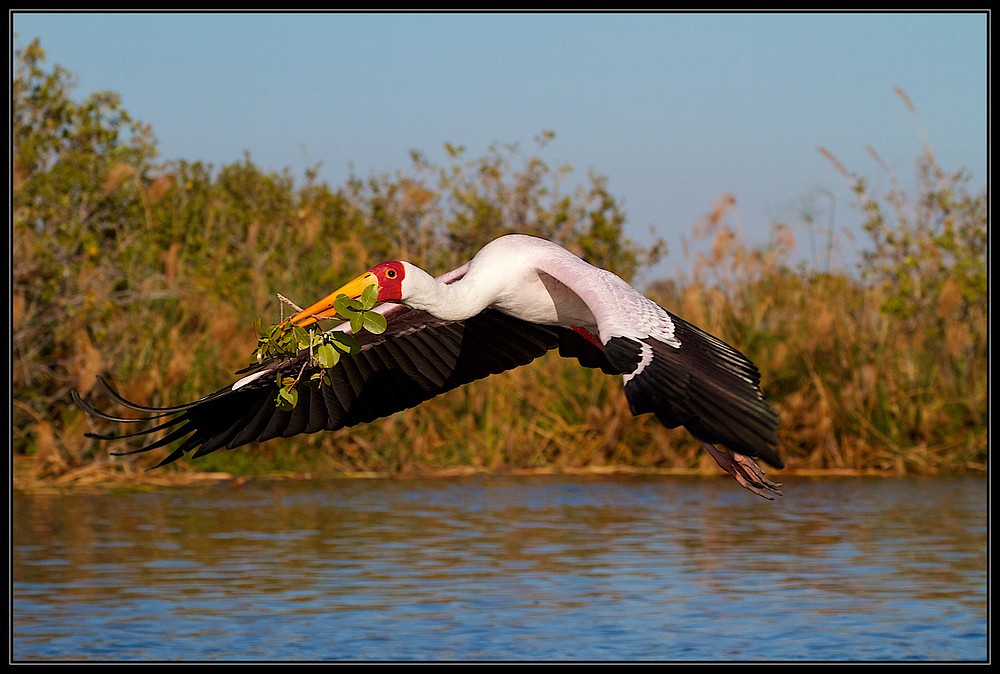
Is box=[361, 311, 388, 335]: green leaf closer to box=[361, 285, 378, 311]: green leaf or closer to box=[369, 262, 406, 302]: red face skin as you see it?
box=[361, 285, 378, 311]: green leaf

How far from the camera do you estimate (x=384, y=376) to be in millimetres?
7738

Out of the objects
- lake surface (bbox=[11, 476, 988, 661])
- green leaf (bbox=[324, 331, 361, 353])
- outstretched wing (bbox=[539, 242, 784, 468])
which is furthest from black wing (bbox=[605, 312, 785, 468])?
lake surface (bbox=[11, 476, 988, 661])

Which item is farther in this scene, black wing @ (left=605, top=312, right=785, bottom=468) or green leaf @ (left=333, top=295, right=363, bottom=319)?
green leaf @ (left=333, top=295, right=363, bottom=319)

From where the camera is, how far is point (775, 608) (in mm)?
9234

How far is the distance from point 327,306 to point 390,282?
0.32 meters

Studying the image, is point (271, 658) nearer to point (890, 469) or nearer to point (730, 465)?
point (730, 465)

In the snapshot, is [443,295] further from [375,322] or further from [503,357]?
[503,357]

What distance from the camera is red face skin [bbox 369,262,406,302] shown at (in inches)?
252

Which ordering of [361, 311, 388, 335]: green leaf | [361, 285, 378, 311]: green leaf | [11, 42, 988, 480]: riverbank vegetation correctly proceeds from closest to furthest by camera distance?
1. [361, 285, 378, 311]: green leaf
2. [361, 311, 388, 335]: green leaf
3. [11, 42, 988, 480]: riverbank vegetation

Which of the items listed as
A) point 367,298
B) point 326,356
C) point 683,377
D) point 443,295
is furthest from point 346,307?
point 683,377

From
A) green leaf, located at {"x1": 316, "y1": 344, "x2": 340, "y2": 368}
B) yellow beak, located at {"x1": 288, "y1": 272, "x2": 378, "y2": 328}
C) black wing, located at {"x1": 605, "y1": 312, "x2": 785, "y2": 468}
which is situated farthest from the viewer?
yellow beak, located at {"x1": 288, "y1": 272, "x2": 378, "y2": 328}

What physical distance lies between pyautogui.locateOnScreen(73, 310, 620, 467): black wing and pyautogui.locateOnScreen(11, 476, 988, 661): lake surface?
1594 millimetres

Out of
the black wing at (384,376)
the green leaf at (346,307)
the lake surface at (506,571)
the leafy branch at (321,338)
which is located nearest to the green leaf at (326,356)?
the leafy branch at (321,338)

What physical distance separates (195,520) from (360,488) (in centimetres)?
213
